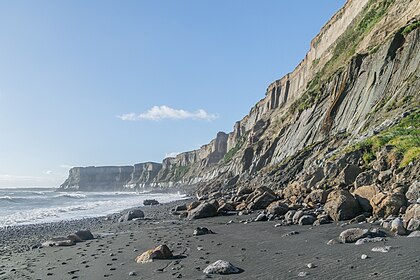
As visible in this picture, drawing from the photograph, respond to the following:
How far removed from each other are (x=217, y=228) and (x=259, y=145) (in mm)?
47336

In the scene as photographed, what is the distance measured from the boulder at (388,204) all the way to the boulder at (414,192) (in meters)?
0.65

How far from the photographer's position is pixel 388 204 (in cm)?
1215

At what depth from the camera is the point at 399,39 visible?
3366 cm

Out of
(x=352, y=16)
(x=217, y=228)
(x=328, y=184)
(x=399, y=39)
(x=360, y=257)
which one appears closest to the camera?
(x=360, y=257)

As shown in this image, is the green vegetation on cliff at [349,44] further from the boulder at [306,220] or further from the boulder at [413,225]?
the boulder at [413,225]

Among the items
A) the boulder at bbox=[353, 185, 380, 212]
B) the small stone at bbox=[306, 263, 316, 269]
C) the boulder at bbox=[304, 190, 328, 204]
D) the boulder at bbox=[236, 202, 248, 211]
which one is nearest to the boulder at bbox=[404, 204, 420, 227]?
the boulder at bbox=[353, 185, 380, 212]

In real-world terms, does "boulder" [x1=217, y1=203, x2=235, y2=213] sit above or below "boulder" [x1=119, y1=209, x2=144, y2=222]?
above

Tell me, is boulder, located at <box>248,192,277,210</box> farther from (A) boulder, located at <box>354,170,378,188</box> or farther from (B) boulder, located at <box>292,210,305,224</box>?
(B) boulder, located at <box>292,210,305,224</box>

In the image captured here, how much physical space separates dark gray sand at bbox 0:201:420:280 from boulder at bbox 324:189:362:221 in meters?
0.91

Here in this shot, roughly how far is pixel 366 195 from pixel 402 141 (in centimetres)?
594

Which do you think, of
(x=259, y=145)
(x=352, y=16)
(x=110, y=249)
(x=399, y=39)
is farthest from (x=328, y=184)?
(x=352, y=16)

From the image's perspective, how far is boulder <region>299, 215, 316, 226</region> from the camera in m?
13.9

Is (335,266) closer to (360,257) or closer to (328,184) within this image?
(360,257)

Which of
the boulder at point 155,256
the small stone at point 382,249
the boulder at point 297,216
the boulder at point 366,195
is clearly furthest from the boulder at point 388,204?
the boulder at point 155,256
